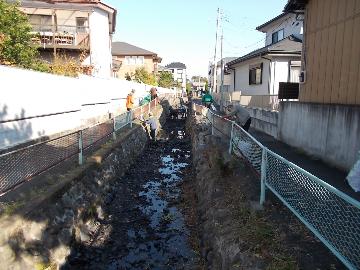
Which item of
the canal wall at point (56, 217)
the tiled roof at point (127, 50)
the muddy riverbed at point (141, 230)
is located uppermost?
the tiled roof at point (127, 50)

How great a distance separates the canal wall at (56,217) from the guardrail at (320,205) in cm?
419

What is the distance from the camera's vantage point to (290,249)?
425 centimetres

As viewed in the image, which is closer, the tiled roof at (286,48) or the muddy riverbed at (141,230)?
the muddy riverbed at (141,230)

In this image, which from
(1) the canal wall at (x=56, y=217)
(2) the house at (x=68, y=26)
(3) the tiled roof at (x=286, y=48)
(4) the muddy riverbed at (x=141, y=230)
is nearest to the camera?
(1) the canal wall at (x=56, y=217)

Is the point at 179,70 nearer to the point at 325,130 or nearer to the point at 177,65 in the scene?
the point at 177,65

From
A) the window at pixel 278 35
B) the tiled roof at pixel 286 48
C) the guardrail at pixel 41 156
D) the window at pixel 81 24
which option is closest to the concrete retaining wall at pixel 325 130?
the guardrail at pixel 41 156

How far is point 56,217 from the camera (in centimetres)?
632

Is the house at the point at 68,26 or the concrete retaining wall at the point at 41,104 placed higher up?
the house at the point at 68,26

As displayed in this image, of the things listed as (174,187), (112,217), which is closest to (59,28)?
(174,187)

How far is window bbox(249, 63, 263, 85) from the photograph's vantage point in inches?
829

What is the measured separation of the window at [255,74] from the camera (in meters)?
21.1

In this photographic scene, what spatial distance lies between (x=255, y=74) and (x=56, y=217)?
18.8m

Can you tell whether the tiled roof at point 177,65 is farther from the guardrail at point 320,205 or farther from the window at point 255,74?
the guardrail at point 320,205

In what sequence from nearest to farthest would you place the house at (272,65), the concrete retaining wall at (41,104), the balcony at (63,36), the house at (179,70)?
the concrete retaining wall at (41,104)
the house at (272,65)
the balcony at (63,36)
the house at (179,70)
